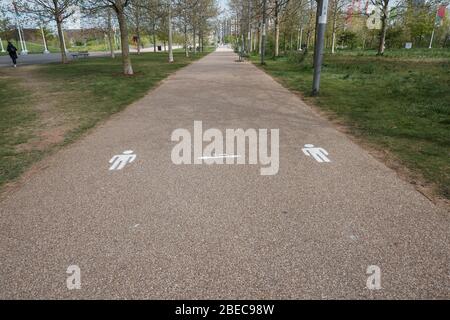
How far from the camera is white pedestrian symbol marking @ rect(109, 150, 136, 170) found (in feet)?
15.4

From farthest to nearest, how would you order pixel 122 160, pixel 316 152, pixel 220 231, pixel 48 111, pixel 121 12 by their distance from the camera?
pixel 121 12, pixel 48 111, pixel 316 152, pixel 122 160, pixel 220 231

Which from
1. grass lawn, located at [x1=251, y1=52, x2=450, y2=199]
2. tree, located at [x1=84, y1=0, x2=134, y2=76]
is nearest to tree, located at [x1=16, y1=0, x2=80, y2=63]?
tree, located at [x1=84, y1=0, x2=134, y2=76]

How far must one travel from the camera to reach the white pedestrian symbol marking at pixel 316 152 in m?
4.98

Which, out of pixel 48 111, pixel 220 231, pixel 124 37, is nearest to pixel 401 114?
pixel 220 231

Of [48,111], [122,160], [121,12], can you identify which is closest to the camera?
[122,160]

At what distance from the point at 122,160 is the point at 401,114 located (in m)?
7.26

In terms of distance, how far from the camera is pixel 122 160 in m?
4.95

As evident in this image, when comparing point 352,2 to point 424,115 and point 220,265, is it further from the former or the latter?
point 220,265

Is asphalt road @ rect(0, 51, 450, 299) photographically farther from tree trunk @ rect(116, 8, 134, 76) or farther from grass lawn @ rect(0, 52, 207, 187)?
tree trunk @ rect(116, 8, 134, 76)

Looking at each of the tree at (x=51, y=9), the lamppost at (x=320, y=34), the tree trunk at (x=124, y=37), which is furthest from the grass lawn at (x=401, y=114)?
the tree at (x=51, y=9)

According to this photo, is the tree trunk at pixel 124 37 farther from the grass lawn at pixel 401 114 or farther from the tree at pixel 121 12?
the grass lawn at pixel 401 114

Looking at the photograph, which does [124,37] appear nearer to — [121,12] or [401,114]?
[121,12]

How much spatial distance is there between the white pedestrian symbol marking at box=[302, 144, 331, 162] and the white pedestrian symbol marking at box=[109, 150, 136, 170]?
302 centimetres

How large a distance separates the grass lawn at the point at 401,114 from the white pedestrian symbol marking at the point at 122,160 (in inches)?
173
